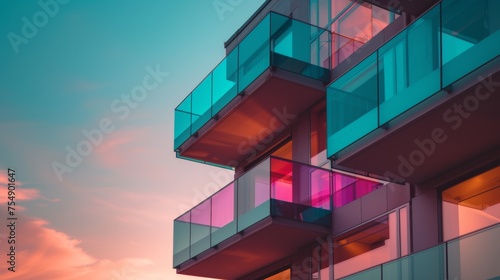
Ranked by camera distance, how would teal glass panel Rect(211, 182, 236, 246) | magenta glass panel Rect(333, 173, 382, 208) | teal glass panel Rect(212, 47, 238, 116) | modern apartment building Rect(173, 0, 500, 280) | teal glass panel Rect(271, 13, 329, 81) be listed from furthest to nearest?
teal glass panel Rect(212, 47, 238, 116), teal glass panel Rect(211, 182, 236, 246), teal glass panel Rect(271, 13, 329, 81), magenta glass panel Rect(333, 173, 382, 208), modern apartment building Rect(173, 0, 500, 280)

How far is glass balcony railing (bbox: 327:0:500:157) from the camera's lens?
51.9 feet

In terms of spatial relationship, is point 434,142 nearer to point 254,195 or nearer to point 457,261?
point 457,261

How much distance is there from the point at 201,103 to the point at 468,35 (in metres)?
10.3

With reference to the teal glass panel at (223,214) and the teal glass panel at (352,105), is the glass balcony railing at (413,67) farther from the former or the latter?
the teal glass panel at (223,214)

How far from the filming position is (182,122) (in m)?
26.1

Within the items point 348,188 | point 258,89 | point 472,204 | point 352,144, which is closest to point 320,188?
point 348,188

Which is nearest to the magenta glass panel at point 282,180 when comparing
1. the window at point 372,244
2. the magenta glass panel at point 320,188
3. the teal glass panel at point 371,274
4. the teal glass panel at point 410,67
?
the magenta glass panel at point 320,188

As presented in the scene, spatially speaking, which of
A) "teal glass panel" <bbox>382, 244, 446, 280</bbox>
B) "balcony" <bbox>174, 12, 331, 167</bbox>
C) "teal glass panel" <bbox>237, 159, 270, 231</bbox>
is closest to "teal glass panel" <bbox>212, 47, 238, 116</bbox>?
"balcony" <bbox>174, 12, 331, 167</bbox>

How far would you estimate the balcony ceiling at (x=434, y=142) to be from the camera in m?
16.0

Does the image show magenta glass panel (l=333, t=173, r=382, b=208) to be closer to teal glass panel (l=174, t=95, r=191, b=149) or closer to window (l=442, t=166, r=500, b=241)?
window (l=442, t=166, r=500, b=241)

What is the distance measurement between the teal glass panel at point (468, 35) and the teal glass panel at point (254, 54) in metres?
6.07

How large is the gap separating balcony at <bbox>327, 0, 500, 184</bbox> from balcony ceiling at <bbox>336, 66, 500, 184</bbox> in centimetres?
2

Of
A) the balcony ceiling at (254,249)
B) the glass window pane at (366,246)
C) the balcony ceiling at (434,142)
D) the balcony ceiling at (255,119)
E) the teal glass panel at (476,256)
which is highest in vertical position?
the balcony ceiling at (255,119)

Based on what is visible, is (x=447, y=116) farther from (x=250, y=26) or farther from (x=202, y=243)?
(x=250, y=26)
